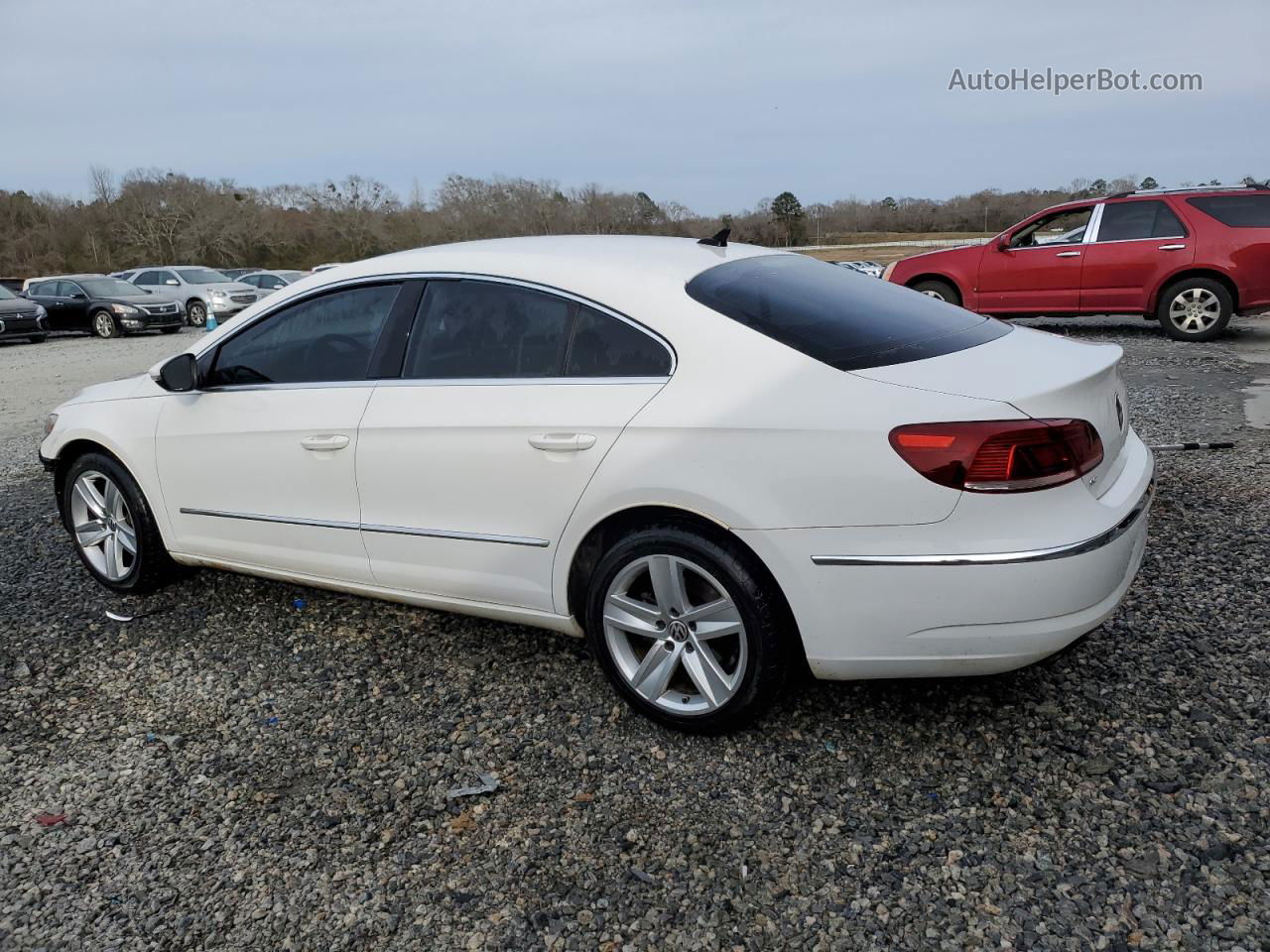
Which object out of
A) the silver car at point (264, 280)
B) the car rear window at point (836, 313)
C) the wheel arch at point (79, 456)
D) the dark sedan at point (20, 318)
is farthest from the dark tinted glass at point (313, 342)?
the silver car at point (264, 280)

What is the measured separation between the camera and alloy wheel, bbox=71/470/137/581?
4.18 meters

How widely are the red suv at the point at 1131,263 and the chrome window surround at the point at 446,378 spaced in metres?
9.25

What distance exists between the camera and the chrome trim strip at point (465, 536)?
2.98 metres

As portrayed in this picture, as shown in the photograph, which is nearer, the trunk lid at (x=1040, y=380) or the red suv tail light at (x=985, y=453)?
the red suv tail light at (x=985, y=453)

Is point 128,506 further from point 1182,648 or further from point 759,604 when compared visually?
point 1182,648

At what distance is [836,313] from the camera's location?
2.96m

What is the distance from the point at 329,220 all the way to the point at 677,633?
85.7 m

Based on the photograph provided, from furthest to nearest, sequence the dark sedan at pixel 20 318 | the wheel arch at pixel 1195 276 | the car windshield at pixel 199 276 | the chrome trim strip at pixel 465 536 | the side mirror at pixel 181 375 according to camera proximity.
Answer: the car windshield at pixel 199 276 → the dark sedan at pixel 20 318 → the wheel arch at pixel 1195 276 → the side mirror at pixel 181 375 → the chrome trim strip at pixel 465 536

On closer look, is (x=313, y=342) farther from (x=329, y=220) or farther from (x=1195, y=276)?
(x=329, y=220)

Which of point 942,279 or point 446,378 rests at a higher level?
point 446,378

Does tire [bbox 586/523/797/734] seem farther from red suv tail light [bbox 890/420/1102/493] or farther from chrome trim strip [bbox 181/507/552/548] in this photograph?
red suv tail light [bbox 890/420/1102/493]

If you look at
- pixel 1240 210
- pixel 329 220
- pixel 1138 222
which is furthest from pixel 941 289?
pixel 329 220

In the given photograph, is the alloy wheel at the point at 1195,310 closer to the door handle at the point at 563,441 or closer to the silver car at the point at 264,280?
the door handle at the point at 563,441

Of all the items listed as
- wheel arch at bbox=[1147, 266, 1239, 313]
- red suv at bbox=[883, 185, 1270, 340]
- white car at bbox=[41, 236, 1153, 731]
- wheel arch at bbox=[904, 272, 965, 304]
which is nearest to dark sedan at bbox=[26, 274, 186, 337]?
red suv at bbox=[883, 185, 1270, 340]
